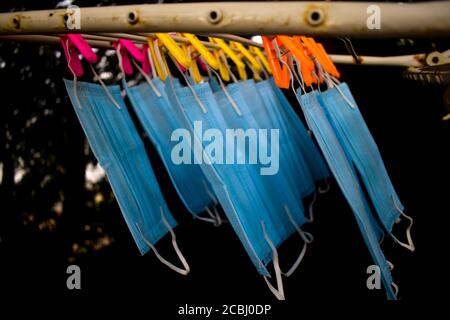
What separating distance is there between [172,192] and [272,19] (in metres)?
2.71

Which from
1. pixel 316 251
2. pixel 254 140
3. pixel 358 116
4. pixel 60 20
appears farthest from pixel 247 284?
pixel 60 20

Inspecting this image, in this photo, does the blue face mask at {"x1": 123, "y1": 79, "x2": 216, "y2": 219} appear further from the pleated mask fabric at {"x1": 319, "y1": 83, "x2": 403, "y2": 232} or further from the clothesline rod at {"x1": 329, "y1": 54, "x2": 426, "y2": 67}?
the clothesline rod at {"x1": 329, "y1": 54, "x2": 426, "y2": 67}

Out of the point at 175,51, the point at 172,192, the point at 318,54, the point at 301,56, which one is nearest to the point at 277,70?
the point at 301,56

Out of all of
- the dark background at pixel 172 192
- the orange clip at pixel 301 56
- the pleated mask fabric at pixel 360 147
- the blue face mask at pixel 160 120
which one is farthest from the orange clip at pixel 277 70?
the dark background at pixel 172 192

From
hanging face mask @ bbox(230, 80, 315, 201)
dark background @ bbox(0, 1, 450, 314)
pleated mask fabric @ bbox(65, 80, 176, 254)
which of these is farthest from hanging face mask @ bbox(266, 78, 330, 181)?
dark background @ bbox(0, 1, 450, 314)

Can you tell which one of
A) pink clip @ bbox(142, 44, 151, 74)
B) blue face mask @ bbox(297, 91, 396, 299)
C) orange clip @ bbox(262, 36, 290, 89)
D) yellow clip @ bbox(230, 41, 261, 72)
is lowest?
blue face mask @ bbox(297, 91, 396, 299)

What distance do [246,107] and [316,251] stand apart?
1864 millimetres

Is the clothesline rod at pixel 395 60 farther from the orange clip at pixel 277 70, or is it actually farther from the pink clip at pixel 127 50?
the pink clip at pixel 127 50

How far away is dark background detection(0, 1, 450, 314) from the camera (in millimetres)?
2566

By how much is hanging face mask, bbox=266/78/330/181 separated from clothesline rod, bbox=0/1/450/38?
1.14 m

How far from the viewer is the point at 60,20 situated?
890 mm

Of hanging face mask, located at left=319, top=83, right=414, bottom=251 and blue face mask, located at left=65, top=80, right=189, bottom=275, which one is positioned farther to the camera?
hanging face mask, located at left=319, top=83, right=414, bottom=251

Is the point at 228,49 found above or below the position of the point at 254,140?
above
